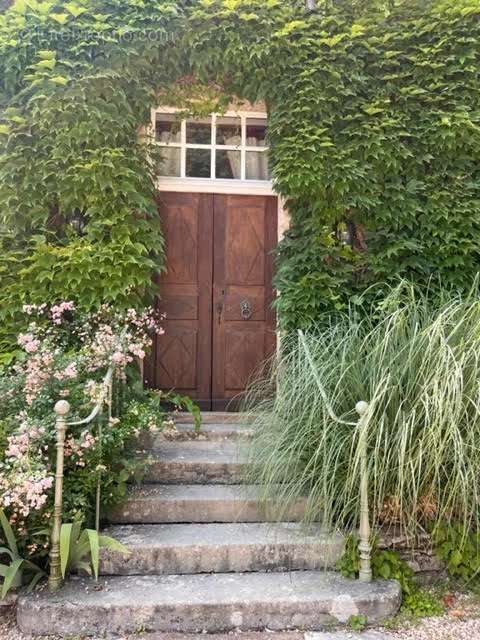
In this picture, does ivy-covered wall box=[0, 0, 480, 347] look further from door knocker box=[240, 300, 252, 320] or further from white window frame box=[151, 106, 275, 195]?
door knocker box=[240, 300, 252, 320]

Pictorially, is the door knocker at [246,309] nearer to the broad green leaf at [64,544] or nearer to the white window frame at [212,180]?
the white window frame at [212,180]

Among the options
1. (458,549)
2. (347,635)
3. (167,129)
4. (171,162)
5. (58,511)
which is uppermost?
(167,129)

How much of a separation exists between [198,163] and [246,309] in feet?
5.03

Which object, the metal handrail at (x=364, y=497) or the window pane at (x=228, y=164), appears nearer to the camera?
the metal handrail at (x=364, y=497)

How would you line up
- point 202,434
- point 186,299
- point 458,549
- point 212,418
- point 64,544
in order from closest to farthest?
point 64,544 → point 458,549 → point 202,434 → point 212,418 → point 186,299

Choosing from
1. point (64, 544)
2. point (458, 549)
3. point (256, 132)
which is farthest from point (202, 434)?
point (256, 132)

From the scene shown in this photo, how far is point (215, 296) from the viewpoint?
4.99 m

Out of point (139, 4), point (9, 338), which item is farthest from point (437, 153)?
point (9, 338)

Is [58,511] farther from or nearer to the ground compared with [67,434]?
nearer to the ground

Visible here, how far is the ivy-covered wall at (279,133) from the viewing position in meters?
4.34

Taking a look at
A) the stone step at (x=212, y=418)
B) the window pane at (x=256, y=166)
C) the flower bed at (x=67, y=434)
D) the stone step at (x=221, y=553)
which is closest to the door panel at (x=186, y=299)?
the stone step at (x=212, y=418)

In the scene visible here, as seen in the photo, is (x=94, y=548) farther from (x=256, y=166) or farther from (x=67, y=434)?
(x=256, y=166)

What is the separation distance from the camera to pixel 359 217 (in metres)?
4.67

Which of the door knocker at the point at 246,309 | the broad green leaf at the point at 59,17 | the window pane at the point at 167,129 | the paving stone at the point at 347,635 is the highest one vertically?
the broad green leaf at the point at 59,17
